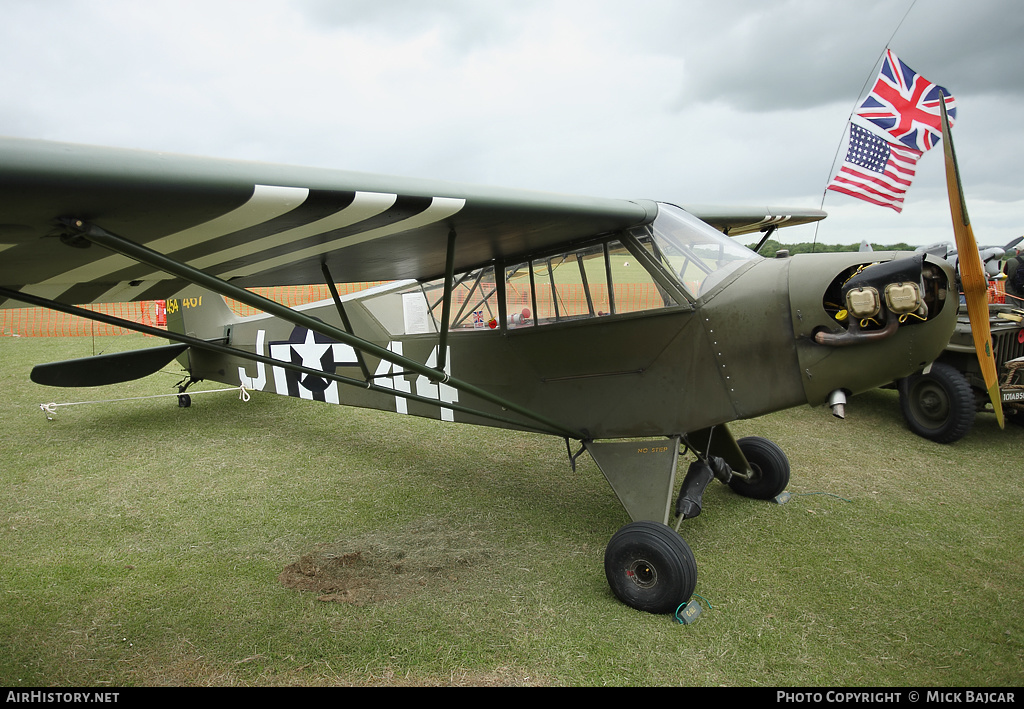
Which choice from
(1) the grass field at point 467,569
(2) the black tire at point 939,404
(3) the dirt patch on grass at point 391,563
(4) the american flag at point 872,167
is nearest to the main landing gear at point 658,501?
(1) the grass field at point 467,569

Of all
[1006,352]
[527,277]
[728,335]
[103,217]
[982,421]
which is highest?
[103,217]

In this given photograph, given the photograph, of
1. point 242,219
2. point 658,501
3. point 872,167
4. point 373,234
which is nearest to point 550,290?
point 373,234

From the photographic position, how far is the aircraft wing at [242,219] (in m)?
1.76

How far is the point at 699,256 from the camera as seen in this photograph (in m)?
3.39

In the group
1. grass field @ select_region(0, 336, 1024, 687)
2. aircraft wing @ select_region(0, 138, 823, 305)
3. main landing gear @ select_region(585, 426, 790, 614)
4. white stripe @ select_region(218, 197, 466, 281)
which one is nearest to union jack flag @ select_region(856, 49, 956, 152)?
grass field @ select_region(0, 336, 1024, 687)

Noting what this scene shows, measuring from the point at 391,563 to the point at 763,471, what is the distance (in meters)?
2.94

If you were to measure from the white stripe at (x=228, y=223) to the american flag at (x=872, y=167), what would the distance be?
7535mm

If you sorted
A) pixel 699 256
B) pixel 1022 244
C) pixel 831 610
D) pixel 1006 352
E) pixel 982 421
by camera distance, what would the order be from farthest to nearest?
pixel 1022 244
pixel 982 421
pixel 1006 352
pixel 699 256
pixel 831 610

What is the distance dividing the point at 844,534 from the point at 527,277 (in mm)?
2829

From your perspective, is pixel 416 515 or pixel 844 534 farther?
pixel 416 515

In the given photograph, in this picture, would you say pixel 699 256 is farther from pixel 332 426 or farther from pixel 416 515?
pixel 332 426

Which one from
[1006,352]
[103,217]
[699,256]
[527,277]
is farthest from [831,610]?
[1006,352]

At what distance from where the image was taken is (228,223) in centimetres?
228

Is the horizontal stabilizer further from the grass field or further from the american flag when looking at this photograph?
the american flag
